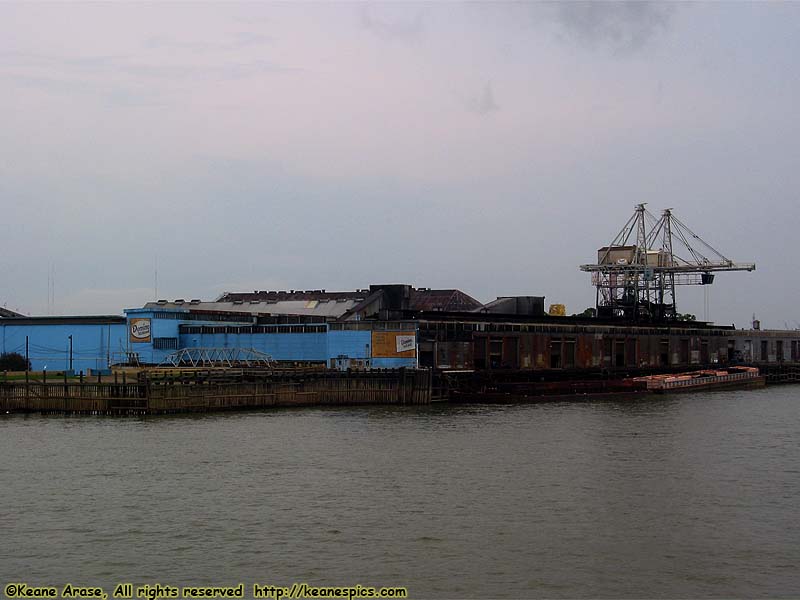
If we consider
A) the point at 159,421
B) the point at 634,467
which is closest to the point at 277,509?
the point at 634,467

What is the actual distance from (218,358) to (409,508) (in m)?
58.3

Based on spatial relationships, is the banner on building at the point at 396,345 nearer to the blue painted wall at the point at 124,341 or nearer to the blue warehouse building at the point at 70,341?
the blue painted wall at the point at 124,341

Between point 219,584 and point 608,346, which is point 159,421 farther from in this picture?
point 608,346

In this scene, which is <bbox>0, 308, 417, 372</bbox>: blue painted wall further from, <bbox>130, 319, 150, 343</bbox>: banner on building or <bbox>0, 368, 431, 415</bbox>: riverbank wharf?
<bbox>0, 368, 431, 415</bbox>: riverbank wharf

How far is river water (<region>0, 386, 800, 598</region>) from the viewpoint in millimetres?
27734

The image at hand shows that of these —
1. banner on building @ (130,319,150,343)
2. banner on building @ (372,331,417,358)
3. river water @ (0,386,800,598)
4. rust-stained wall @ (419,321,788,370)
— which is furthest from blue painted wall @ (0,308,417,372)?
river water @ (0,386,800,598)

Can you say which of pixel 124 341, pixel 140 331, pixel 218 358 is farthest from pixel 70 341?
pixel 218 358

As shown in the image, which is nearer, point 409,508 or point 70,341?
point 409,508

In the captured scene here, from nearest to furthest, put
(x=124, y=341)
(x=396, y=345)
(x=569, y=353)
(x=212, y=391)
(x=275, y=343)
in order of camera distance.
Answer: (x=212, y=391), (x=396, y=345), (x=275, y=343), (x=124, y=341), (x=569, y=353)

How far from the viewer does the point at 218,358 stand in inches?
3595

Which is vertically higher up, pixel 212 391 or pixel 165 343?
pixel 165 343

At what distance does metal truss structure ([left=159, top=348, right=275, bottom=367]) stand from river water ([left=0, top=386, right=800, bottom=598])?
27.9 metres

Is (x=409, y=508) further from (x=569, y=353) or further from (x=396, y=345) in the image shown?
(x=569, y=353)

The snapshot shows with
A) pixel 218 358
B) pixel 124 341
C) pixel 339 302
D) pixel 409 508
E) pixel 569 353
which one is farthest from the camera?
pixel 339 302
